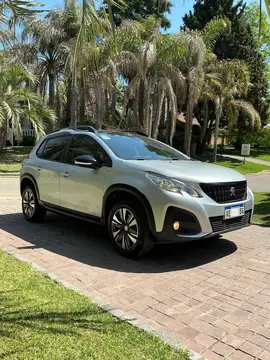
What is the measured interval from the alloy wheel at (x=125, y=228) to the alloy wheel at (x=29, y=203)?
245 cm

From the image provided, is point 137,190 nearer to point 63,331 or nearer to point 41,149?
point 63,331

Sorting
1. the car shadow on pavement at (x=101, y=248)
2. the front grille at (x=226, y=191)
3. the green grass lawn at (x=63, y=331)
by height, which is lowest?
the car shadow on pavement at (x=101, y=248)

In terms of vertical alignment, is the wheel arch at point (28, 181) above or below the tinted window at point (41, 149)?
below

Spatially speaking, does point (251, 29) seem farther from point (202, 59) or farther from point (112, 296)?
point (112, 296)

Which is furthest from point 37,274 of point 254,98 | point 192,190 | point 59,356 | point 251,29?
point 251,29

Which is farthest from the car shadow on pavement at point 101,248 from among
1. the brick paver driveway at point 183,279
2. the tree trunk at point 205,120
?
the tree trunk at point 205,120

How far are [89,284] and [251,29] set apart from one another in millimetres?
35657

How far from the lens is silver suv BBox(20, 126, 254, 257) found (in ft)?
15.5

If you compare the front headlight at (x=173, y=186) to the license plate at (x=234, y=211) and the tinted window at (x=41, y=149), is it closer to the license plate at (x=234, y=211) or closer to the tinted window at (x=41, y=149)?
the license plate at (x=234, y=211)

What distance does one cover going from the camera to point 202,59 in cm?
2119

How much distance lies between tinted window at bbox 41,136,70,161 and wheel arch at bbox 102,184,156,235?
1569 mm

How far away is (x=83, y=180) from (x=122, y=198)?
0.88m

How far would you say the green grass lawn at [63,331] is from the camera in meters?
2.73

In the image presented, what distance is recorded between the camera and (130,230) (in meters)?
5.06
